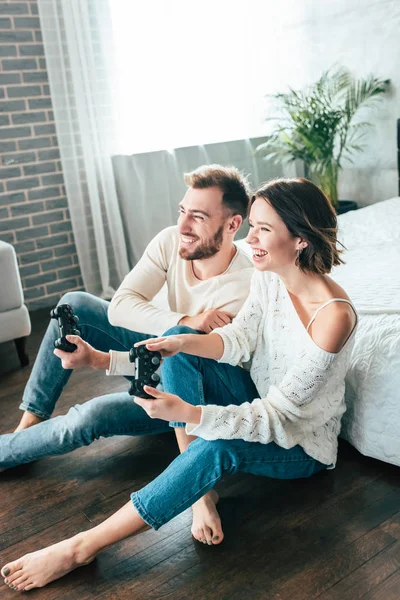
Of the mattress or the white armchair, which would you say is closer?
the mattress

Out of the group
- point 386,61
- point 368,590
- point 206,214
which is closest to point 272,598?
point 368,590

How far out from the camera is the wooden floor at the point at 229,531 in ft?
4.58

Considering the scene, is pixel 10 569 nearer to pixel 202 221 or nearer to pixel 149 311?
pixel 149 311

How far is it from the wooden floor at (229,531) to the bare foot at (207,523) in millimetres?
24

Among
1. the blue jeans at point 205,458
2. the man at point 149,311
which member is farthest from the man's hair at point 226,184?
the blue jeans at point 205,458

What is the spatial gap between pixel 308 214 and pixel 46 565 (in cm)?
102

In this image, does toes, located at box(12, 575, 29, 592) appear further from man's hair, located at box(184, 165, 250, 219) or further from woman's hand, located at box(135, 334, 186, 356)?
man's hair, located at box(184, 165, 250, 219)

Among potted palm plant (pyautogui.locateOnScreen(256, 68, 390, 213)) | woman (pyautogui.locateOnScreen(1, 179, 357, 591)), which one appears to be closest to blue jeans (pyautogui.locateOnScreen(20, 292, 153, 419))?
woman (pyautogui.locateOnScreen(1, 179, 357, 591))

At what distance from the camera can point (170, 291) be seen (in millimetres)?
1984

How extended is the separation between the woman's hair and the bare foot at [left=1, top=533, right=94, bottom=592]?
881mm

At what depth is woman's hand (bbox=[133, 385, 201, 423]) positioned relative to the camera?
1.32 m

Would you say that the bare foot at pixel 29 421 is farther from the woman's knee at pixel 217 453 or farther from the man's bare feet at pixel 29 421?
the woman's knee at pixel 217 453

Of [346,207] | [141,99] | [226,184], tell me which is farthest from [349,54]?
[226,184]

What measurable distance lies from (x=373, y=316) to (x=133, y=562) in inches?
37.9
